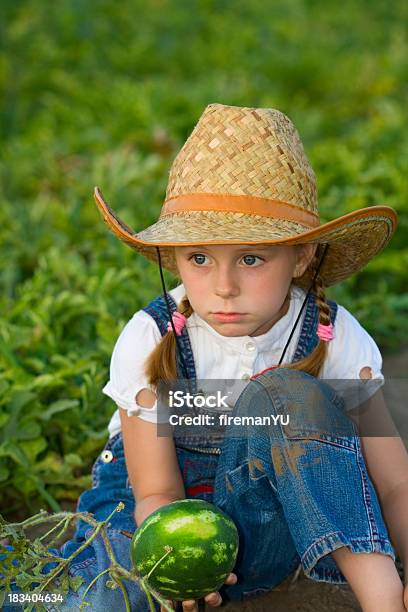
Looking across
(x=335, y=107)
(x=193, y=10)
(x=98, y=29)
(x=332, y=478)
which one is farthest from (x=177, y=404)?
(x=193, y=10)

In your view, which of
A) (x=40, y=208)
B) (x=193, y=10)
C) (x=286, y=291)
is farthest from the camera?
(x=193, y=10)

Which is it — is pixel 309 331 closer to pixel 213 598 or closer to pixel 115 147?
pixel 213 598

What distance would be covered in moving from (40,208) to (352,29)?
665 cm

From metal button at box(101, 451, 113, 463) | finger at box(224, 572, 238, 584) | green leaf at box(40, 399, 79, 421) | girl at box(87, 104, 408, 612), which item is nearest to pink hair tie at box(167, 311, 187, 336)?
girl at box(87, 104, 408, 612)

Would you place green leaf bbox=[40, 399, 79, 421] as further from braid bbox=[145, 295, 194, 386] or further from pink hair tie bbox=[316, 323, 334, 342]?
pink hair tie bbox=[316, 323, 334, 342]

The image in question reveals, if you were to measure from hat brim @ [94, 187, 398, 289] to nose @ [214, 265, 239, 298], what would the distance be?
0.41 ft

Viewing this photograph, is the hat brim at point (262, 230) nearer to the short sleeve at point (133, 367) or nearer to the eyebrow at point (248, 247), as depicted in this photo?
the eyebrow at point (248, 247)

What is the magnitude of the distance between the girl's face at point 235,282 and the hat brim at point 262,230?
7 centimetres

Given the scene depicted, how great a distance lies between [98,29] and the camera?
9.60 metres

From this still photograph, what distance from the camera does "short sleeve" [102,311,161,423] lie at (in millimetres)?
2818

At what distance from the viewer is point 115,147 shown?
269 inches

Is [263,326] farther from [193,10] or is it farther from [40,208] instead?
[193,10]

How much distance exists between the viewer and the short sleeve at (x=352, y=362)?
2.90 metres

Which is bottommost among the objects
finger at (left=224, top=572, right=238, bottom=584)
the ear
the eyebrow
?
finger at (left=224, top=572, right=238, bottom=584)
